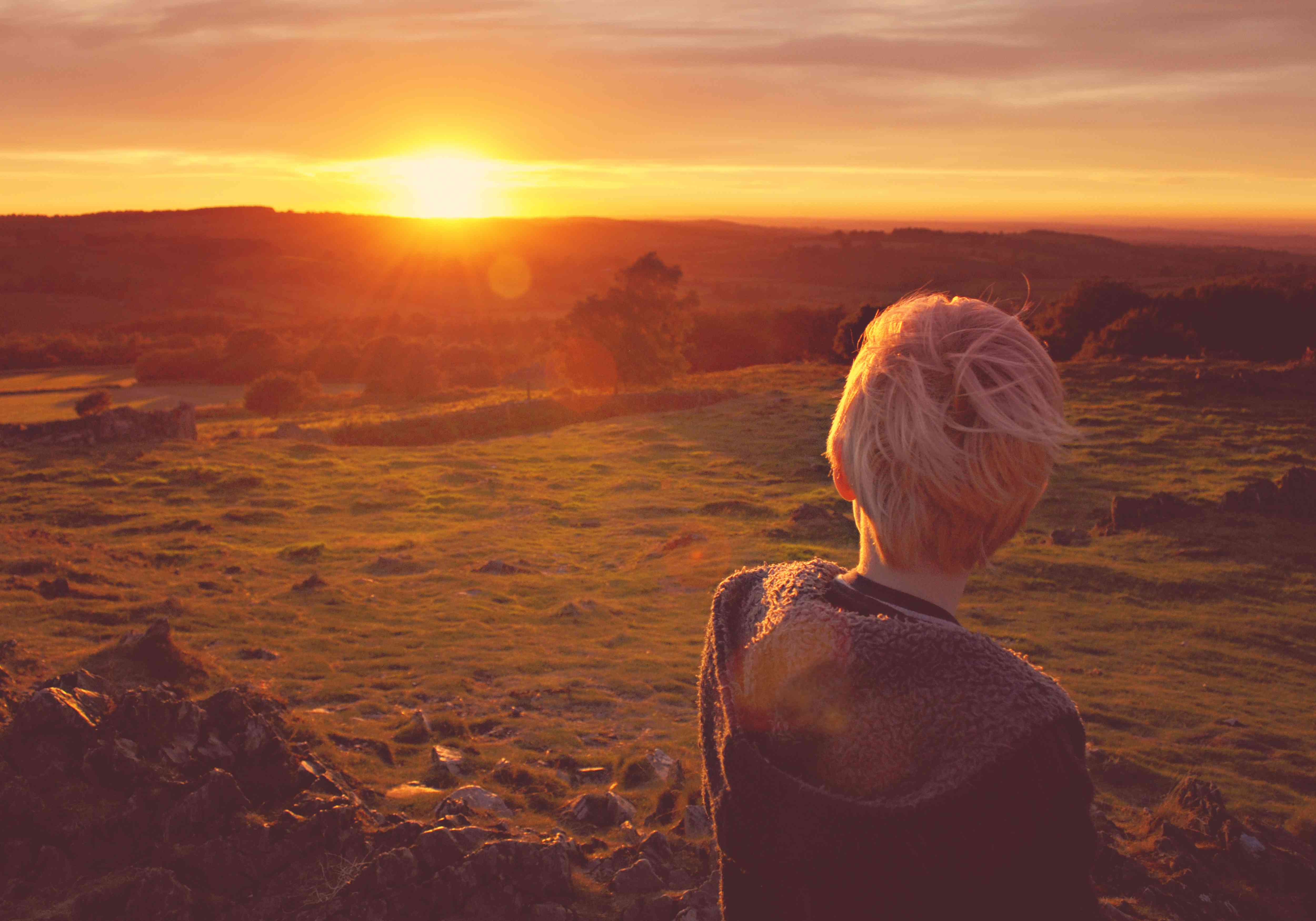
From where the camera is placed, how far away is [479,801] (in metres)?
6.20

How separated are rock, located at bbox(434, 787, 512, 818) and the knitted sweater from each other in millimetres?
4751

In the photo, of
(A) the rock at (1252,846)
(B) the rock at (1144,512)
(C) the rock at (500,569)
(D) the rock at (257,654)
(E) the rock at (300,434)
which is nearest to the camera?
(A) the rock at (1252,846)

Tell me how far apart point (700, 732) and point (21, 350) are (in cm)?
7921

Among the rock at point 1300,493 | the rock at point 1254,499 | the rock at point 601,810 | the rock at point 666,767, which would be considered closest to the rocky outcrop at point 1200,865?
the rock at point 666,767

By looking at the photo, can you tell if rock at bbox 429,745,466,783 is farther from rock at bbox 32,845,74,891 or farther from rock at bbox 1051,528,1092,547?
rock at bbox 1051,528,1092,547

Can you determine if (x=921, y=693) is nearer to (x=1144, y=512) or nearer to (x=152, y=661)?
(x=152, y=661)

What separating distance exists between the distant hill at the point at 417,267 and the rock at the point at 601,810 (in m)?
92.9

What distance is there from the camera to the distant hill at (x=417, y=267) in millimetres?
112562

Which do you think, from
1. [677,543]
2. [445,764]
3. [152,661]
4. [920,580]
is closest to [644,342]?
Answer: [677,543]

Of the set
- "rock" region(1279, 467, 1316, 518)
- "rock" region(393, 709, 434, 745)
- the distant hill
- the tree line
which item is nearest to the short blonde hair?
"rock" region(393, 709, 434, 745)

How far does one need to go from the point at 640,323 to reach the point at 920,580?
41681 mm

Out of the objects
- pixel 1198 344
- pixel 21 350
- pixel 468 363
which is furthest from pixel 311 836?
pixel 21 350

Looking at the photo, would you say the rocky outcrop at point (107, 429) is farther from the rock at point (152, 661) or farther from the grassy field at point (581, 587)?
the rock at point (152, 661)

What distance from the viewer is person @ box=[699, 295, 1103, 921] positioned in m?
1.53
